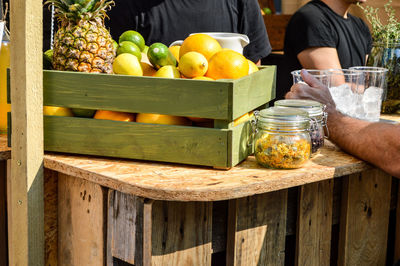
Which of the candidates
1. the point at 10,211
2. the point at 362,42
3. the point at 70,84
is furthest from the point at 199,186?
the point at 362,42

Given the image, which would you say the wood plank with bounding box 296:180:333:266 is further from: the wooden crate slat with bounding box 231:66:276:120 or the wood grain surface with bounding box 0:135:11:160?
the wood grain surface with bounding box 0:135:11:160

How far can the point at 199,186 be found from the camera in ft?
4.11

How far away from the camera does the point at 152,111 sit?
1.41m

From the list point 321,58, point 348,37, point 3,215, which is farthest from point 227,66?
point 348,37

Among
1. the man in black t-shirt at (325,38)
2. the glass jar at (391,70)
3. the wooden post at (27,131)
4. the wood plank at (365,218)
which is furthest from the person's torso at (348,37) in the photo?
A: the wooden post at (27,131)

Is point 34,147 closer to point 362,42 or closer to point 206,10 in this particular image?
point 206,10

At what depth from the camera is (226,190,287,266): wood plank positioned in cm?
142

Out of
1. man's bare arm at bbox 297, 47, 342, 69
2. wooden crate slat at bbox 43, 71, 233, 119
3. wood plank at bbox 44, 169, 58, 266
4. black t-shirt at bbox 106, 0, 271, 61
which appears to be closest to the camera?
wooden crate slat at bbox 43, 71, 233, 119

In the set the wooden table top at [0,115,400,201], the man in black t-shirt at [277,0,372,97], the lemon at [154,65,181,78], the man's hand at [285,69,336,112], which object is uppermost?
the man in black t-shirt at [277,0,372,97]

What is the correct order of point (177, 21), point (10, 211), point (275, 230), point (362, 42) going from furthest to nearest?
point (362, 42) → point (177, 21) → point (10, 211) → point (275, 230)

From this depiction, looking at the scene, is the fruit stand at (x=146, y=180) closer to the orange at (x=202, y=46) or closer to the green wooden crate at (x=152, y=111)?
the green wooden crate at (x=152, y=111)

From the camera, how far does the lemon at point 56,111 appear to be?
1.50 meters

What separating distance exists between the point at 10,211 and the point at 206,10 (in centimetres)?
137

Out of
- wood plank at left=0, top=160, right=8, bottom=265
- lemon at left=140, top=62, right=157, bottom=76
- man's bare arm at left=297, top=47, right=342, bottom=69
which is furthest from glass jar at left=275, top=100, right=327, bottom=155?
man's bare arm at left=297, top=47, right=342, bottom=69
